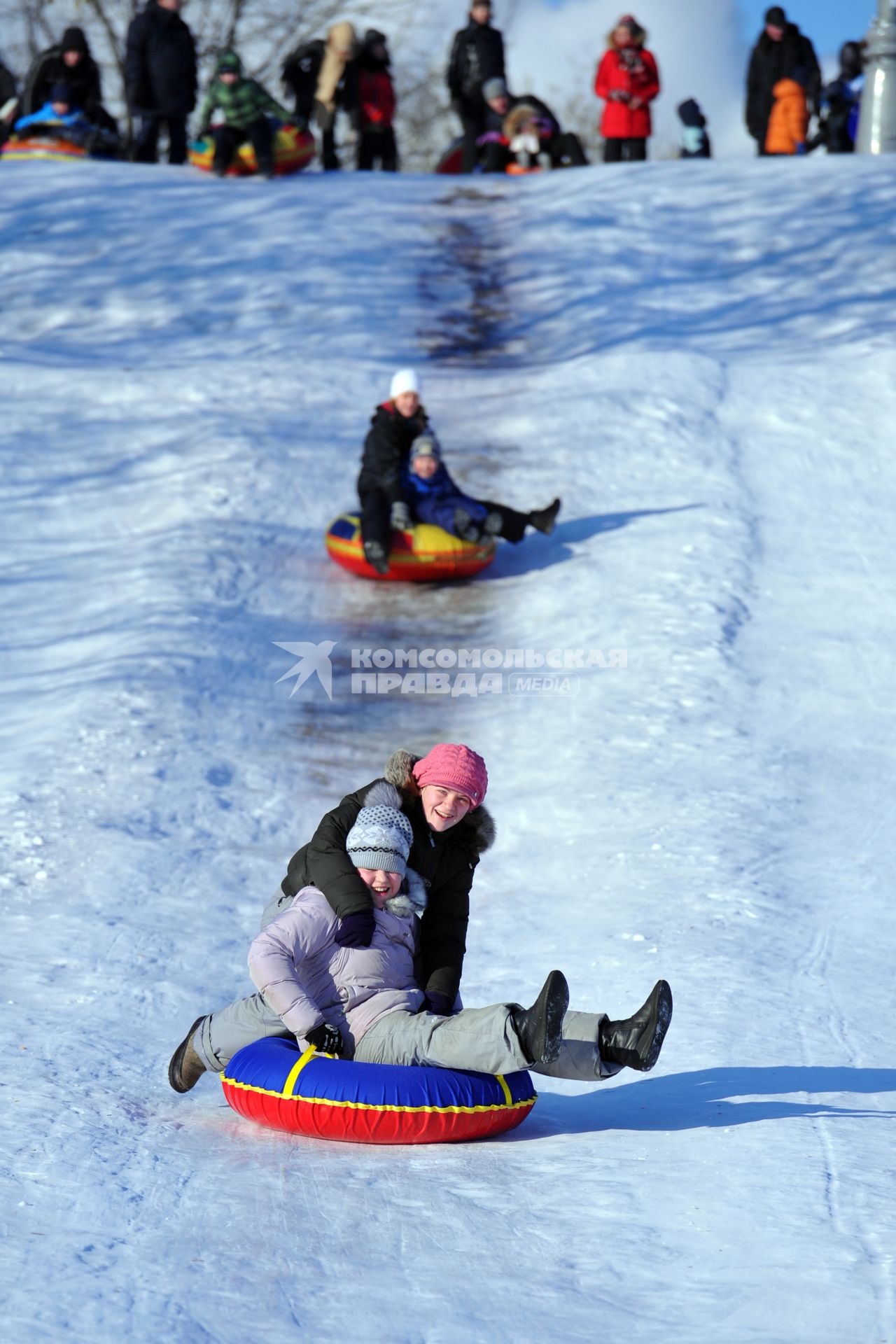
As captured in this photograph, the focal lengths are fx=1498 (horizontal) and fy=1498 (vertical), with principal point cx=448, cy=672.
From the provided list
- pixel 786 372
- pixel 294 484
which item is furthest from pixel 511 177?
pixel 294 484

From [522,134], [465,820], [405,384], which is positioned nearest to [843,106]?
[522,134]

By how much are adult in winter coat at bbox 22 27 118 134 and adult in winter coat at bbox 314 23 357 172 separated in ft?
7.46

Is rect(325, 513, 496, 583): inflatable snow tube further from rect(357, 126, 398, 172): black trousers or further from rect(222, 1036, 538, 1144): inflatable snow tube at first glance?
rect(357, 126, 398, 172): black trousers

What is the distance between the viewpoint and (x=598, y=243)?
13.5 metres

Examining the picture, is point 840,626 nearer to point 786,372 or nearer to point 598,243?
point 786,372

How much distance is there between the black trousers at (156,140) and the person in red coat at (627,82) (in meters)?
4.23

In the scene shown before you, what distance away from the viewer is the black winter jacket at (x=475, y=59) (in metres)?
15.2

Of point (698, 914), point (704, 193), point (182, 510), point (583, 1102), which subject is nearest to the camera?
point (583, 1102)

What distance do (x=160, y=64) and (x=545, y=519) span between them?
27.4 ft

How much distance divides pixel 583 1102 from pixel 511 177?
13.1 metres

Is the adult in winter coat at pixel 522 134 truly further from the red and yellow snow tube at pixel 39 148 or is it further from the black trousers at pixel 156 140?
the red and yellow snow tube at pixel 39 148

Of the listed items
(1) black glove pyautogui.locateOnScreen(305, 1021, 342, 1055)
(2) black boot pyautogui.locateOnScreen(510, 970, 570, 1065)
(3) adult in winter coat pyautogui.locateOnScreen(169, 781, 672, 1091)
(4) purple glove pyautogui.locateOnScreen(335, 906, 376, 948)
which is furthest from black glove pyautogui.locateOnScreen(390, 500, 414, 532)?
(2) black boot pyautogui.locateOnScreen(510, 970, 570, 1065)

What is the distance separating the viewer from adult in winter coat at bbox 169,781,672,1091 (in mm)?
3578

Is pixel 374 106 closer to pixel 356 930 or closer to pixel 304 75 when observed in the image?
pixel 304 75
